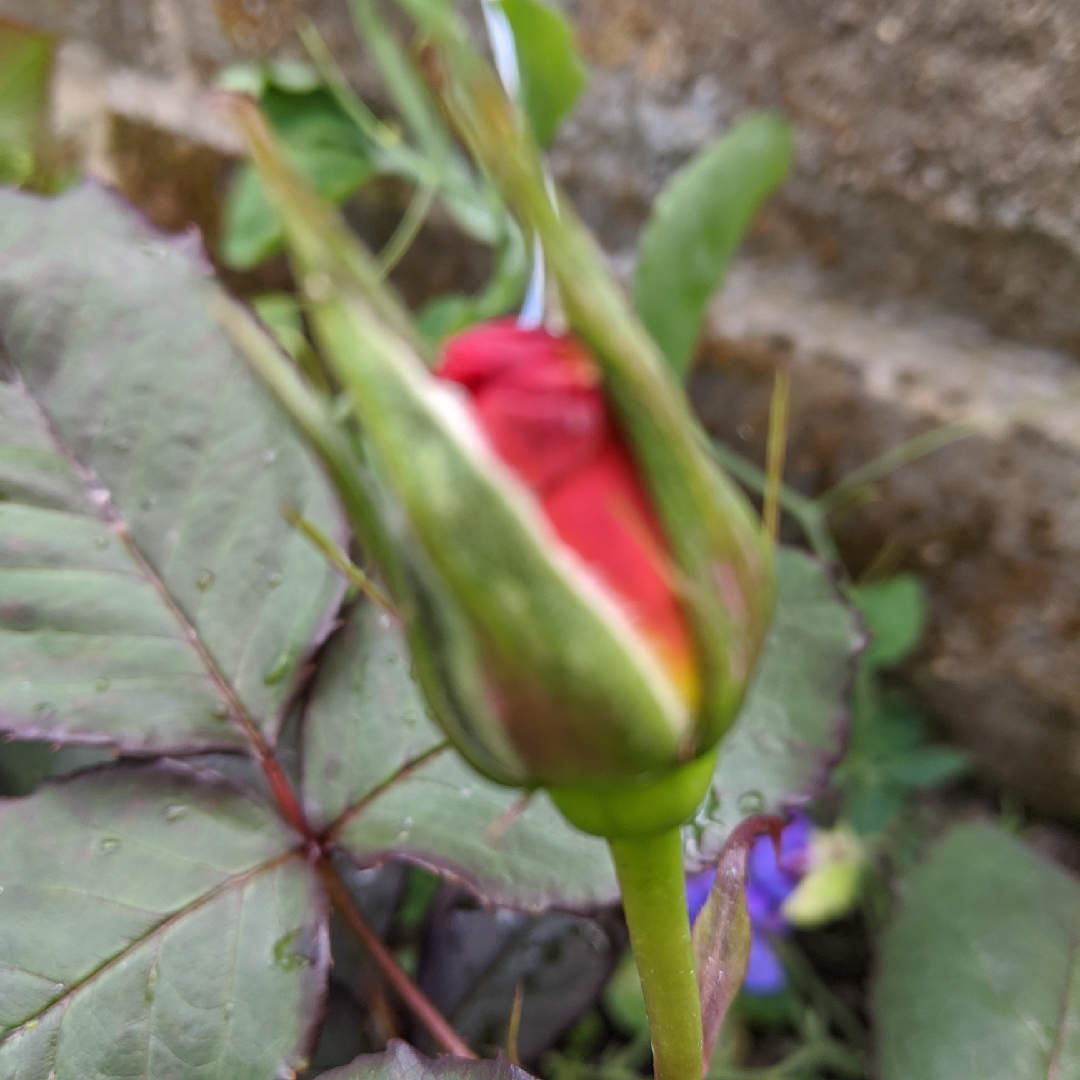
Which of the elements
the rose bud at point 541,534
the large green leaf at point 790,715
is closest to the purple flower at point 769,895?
the large green leaf at point 790,715

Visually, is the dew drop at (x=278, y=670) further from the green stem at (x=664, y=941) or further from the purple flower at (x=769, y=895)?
the purple flower at (x=769, y=895)

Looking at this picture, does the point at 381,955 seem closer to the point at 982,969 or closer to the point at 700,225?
the point at 982,969

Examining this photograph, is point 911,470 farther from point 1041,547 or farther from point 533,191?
point 533,191

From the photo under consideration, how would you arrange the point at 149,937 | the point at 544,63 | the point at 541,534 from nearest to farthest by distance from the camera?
1. the point at 541,534
2. the point at 149,937
3. the point at 544,63

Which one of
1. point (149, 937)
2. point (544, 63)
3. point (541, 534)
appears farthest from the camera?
point (544, 63)

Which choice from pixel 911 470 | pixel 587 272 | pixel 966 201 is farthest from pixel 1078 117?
pixel 587 272

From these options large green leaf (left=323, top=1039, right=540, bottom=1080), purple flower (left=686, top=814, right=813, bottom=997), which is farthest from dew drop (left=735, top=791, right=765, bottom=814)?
purple flower (left=686, top=814, right=813, bottom=997)

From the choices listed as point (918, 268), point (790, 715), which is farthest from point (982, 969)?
point (918, 268)
